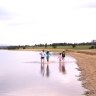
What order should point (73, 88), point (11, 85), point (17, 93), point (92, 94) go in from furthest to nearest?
point (11, 85) < point (73, 88) < point (17, 93) < point (92, 94)

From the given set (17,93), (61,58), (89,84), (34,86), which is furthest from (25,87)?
(61,58)

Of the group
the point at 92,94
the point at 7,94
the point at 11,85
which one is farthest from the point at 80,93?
the point at 11,85

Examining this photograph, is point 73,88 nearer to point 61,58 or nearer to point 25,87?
point 25,87

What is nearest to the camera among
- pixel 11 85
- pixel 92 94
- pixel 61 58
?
pixel 92 94

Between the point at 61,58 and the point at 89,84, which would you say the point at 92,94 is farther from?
the point at 61,58

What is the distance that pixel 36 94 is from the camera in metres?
18.6

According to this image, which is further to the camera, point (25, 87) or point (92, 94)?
point (25, 87)

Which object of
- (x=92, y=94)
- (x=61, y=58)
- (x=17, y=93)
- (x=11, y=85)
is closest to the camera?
(x=92, y=94)

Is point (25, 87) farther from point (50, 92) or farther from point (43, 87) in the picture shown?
point (50, 92)

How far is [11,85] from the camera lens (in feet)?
75.1

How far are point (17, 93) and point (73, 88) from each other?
3.72 metres

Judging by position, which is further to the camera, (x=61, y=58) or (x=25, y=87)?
(x=61, y=58)

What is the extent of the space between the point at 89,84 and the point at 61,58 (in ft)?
95.5

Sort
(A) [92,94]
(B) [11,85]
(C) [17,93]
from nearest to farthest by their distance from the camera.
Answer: (A) [92,94] → (C) [17,93] → (B) [11,85]
